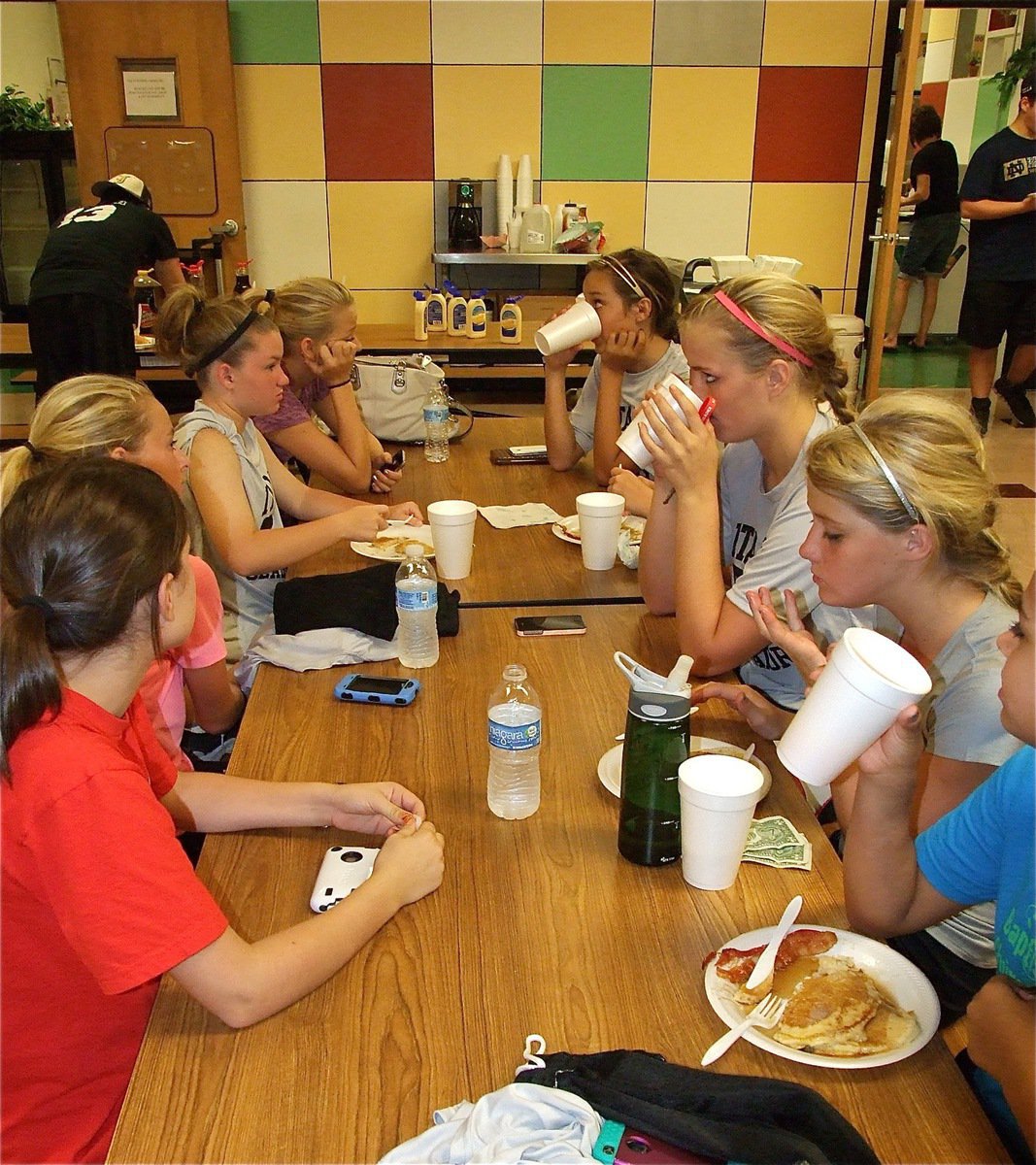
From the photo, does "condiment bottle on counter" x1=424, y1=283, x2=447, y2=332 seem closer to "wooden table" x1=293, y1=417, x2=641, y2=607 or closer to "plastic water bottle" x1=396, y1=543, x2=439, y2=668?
"wooden table" x1=293, y1=417, x2=641, y2=607

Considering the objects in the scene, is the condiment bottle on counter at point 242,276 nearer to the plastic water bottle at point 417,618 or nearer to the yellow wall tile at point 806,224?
the yellow wall tile at point 806,224

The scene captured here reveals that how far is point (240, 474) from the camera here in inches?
85.4

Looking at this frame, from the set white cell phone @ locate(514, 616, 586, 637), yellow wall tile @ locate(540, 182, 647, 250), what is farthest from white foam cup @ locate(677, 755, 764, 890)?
yellow wall tile @ locate(540, 182, 647, 250)

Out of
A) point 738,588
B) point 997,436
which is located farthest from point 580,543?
point 997,436

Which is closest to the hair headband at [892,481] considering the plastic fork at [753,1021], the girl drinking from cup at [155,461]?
the plastic fork at [753,1021]

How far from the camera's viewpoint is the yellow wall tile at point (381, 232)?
196 inches

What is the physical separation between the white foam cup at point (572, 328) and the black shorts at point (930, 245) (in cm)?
512

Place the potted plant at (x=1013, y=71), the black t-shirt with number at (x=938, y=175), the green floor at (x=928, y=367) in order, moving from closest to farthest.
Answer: the black t-shirt with number at (x=938, y=175) < the potted plant at (x=1013, y=71) < the green floor at (x=928, y=367)

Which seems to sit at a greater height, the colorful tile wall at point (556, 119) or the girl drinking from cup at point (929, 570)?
the colorful tile wall at point (556, 119)

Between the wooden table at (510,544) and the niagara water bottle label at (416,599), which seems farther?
the wooden table at (510,544)

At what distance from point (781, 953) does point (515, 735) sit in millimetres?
371

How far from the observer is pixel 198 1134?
0.81 metres

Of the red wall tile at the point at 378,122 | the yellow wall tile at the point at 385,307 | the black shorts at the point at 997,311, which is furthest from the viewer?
the black shorts at the point at 997,311

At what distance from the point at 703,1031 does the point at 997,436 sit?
17.2ft
